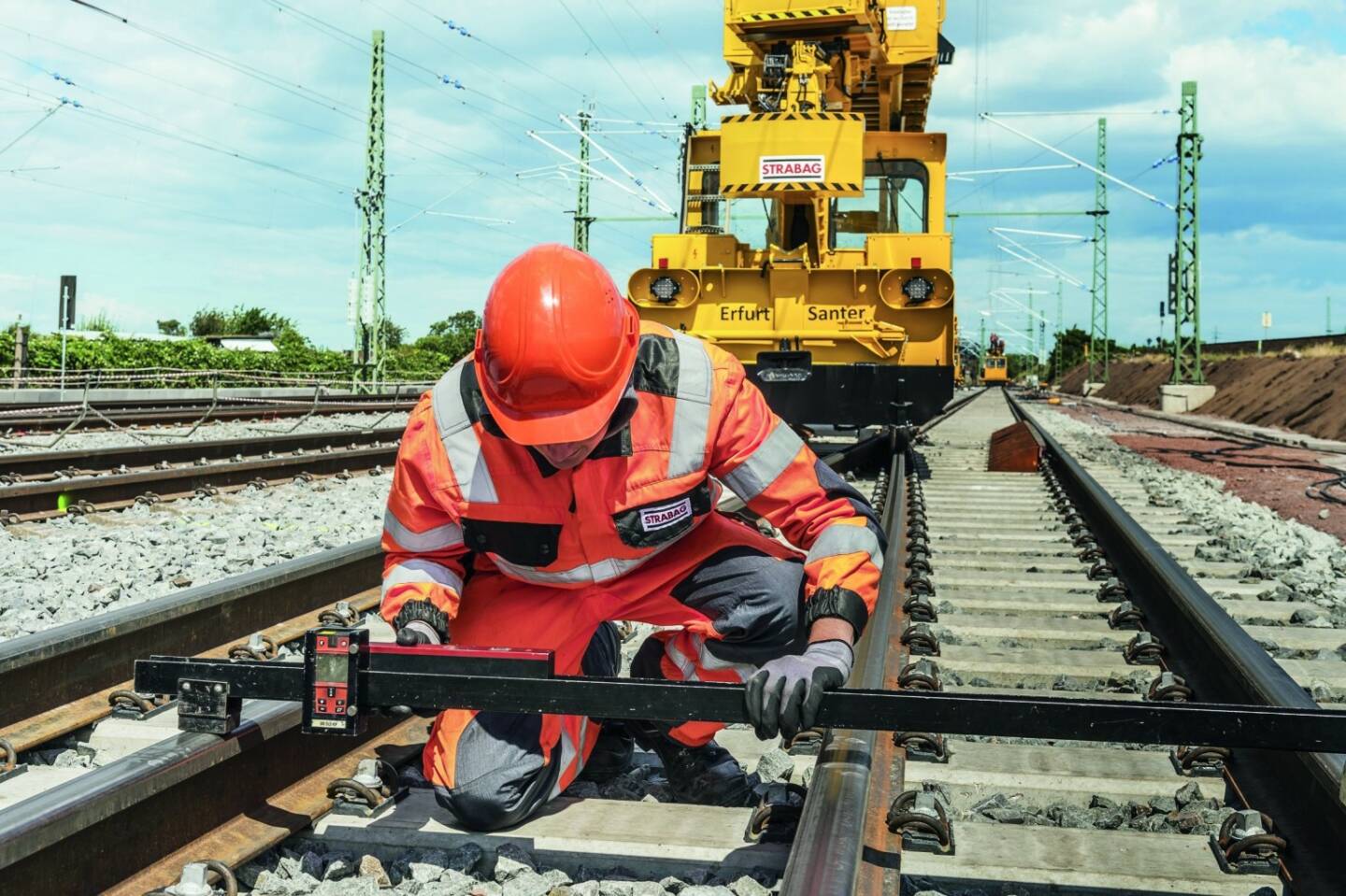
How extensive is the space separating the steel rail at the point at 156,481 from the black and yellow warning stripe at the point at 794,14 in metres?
4.92

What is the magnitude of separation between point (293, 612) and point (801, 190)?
6271mm

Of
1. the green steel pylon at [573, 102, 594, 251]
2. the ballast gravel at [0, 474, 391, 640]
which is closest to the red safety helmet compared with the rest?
the ballast gravel at [0, 474, 391, 640]

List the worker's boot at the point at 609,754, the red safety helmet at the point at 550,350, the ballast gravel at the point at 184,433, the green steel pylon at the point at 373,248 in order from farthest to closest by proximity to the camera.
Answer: the green steel pylon at the point at 373,248 → the ballast gravel at the point at 184,433 → the worker's boot at the point at 609,754 → the red safety helmet at the point at 550,350

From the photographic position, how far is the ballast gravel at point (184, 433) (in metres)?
12.2

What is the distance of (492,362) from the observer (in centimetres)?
270

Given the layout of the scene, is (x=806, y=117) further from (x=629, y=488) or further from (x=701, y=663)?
(x=629, y=488)

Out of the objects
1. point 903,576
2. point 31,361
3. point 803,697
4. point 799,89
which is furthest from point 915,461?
point 31,361

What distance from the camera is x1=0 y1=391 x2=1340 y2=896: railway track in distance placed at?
2400mm

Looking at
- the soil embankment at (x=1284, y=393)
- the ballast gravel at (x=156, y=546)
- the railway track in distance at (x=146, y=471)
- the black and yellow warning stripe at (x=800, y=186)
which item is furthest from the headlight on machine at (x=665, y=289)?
the soil embankment at (x=1284, y=393)

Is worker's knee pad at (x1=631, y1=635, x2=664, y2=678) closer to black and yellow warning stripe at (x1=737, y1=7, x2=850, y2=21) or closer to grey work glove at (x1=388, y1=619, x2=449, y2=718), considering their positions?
grey work glove at (x1=388, y1=619, x2=449, y2=718)

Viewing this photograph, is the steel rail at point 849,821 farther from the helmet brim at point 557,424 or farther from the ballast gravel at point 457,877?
the helmet brim at point 557,424

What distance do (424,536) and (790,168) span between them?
739 centimetres

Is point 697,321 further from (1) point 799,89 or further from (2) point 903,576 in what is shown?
(2) point 903,576

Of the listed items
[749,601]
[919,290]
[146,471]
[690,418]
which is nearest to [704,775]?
[749,601]
